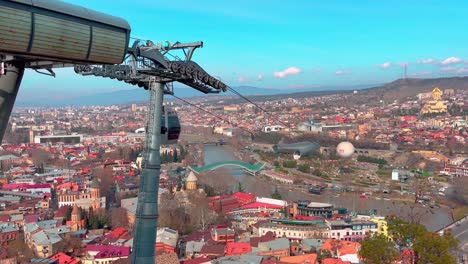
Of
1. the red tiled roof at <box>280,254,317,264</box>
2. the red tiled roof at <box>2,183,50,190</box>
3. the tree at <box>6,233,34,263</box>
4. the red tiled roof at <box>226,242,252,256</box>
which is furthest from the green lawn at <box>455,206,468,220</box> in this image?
the red tiled roof at <box>2,183,50,190</box>

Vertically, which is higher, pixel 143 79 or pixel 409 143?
pixel 143 79

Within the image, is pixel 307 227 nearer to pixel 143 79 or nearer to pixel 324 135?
pixel 143 79

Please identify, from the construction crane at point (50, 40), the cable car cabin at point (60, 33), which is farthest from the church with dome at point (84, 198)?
the cable car cabin at point (60, 33)

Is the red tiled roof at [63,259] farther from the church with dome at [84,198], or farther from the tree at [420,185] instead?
the tree at [420,185]

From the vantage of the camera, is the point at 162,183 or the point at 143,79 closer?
the point at 143,79

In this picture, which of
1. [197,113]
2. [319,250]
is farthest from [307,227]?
[197,113]

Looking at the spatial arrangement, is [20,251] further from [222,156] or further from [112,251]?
[222,156]
